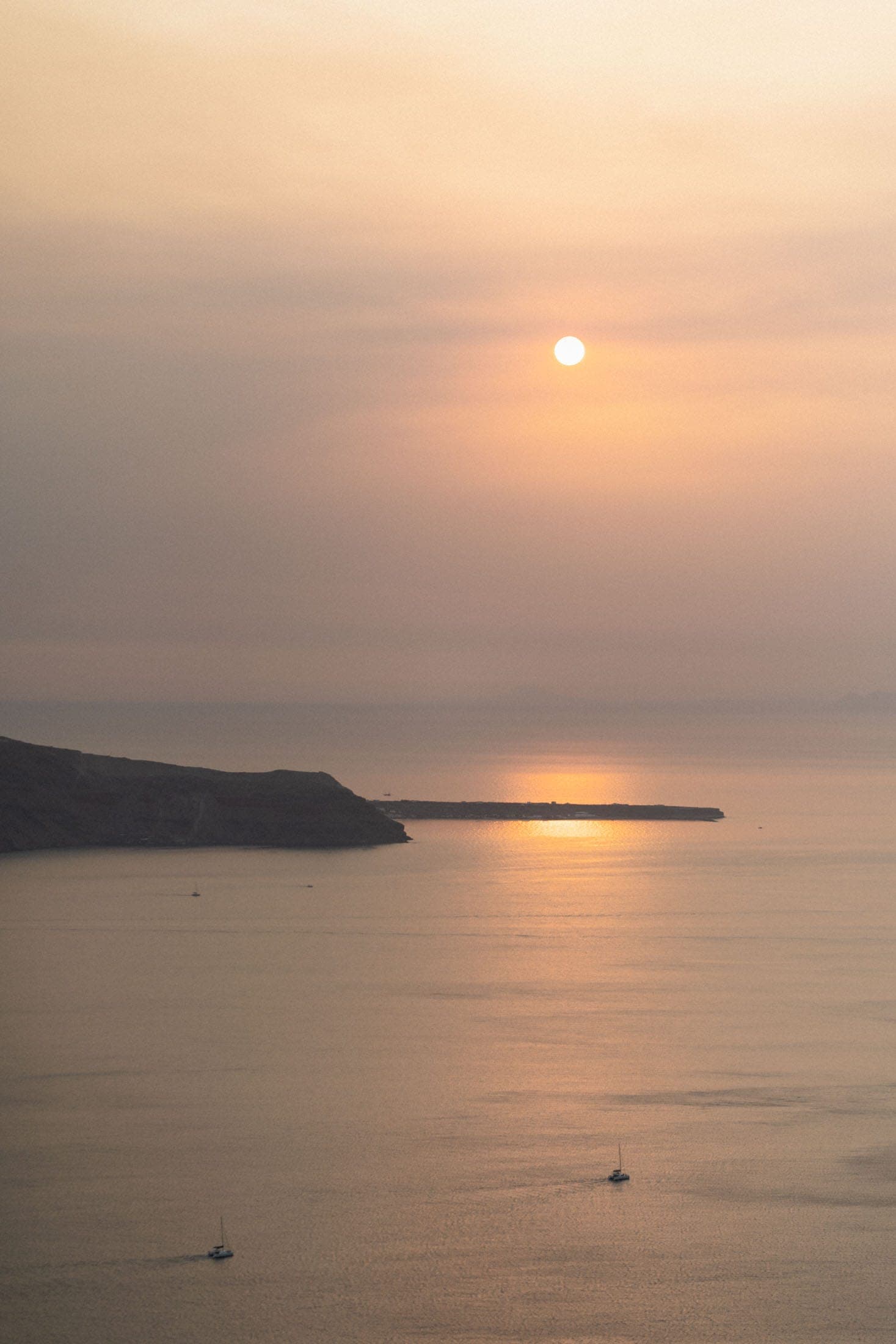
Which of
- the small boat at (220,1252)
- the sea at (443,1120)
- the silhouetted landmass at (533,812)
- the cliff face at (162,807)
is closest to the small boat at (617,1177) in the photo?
the sea at (443,1120)

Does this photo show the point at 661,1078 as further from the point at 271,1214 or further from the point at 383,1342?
the point at 383,1342

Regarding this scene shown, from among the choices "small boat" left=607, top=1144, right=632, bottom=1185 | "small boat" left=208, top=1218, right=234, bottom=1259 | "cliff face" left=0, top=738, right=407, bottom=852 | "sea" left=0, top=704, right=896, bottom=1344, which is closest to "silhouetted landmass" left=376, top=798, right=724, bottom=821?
"cliff face" left=0, top=738, right=407, bottom=852

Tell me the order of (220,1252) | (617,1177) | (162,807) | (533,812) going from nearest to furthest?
(220,1252), (617,1177), (162,807), (533,812)

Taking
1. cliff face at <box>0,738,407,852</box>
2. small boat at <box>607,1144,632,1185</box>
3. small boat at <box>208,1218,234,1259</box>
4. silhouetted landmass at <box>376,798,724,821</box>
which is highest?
silhouetted landmass at <box>376,798,724,821</box>

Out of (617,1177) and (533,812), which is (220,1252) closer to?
(617,1177)

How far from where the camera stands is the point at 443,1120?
2970cm

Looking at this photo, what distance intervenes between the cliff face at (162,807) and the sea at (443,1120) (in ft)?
68.2

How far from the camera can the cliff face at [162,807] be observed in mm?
83625

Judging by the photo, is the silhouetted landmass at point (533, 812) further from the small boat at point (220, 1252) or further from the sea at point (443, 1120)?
the small boat at point (220, 1252)

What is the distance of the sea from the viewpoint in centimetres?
2159

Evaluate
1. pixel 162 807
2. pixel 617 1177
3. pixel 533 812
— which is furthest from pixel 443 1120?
pixel 533 812

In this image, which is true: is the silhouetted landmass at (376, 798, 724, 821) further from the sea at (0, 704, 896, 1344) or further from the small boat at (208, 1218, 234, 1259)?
the small boat at (208, 1218, 234, 1259)

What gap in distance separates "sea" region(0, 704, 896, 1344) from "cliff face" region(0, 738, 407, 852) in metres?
20.8

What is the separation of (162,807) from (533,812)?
3904 centimetres
